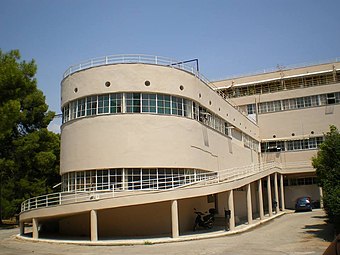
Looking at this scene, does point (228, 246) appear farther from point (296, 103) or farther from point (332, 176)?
point (296, 103)

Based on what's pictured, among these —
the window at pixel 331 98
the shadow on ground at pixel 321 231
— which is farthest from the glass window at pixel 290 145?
the shadow on ground at pixel 321 231

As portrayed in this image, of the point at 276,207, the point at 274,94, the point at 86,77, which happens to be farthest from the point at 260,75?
the point at 86,77

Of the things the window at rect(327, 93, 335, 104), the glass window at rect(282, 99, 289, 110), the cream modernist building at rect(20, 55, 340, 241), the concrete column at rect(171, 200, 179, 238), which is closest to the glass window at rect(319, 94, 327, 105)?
the window at rect(327, 93, 335, 104)

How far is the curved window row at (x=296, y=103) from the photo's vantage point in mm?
41969

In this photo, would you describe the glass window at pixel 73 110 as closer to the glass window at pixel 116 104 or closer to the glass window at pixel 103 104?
the glass window at pixel 103 104

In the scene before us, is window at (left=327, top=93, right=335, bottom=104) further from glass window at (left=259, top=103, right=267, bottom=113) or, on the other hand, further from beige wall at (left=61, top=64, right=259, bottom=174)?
beige wall at (left=61, top=64, right=259, bottom=174)

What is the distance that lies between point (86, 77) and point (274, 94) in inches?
1005

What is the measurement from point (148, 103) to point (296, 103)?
24.3 meters

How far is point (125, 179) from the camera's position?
74.5 ft

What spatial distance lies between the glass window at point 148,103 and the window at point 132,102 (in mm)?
355

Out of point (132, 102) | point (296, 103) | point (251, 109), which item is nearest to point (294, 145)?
point (296, 103)

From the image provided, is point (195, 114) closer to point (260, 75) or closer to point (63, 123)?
point (63, 123)

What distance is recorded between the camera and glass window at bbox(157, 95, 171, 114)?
79.4ft

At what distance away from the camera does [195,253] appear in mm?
15281
